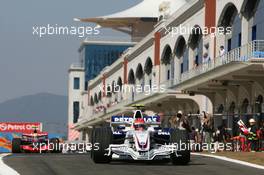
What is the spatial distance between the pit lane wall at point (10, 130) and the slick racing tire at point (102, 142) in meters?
38.7

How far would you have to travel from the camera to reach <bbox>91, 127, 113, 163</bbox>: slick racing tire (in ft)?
62.2

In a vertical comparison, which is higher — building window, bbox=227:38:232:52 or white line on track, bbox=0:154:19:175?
building window, bbox=227:38:232:52

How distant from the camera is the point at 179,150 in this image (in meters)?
18.8

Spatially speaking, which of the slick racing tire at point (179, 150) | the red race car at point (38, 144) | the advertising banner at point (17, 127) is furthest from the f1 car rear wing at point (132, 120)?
the advertising banner at point (17, 127)

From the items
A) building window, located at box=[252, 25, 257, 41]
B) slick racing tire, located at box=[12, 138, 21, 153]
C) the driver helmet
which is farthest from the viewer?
building window, located at box=[252, 25, 257, 41]

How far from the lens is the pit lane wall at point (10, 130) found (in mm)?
57750

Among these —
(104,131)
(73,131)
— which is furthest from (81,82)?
(104,131)

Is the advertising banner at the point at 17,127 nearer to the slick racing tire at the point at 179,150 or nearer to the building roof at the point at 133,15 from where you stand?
the slick racing tire at the point at 179,150

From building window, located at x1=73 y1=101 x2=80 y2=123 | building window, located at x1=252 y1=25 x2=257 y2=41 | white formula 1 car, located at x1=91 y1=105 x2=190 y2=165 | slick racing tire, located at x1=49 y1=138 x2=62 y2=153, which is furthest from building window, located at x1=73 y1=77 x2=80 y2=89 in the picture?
white formula 1 car, located at x1=91 y1=105 x2=190 y2=165

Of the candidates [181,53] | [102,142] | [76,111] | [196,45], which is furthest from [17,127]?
[76,111]

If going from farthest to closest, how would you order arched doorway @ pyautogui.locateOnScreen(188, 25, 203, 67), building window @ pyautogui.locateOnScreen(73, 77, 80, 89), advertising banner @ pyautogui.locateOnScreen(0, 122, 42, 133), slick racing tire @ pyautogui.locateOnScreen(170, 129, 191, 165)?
building window @ pyautogui.locateOnScreen(73, 77, 80, 89)
advertising banner @ pyautogui.locateOnScreen(0, 122, 42, 133)
arched doorway @ pyautogui.locateOnScreen(188, 25, 203, 67)
slick racing tire @ pyautogui.locateOnScreen(170, 129, 191, 165)

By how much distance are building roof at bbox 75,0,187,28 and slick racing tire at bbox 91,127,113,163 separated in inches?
3662

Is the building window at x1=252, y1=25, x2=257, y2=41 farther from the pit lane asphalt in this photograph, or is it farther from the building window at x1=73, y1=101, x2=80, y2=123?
the building window at x1=73, y1=101, x2=80, y2=123

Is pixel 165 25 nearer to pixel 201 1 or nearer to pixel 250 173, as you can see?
pixel 201 1
